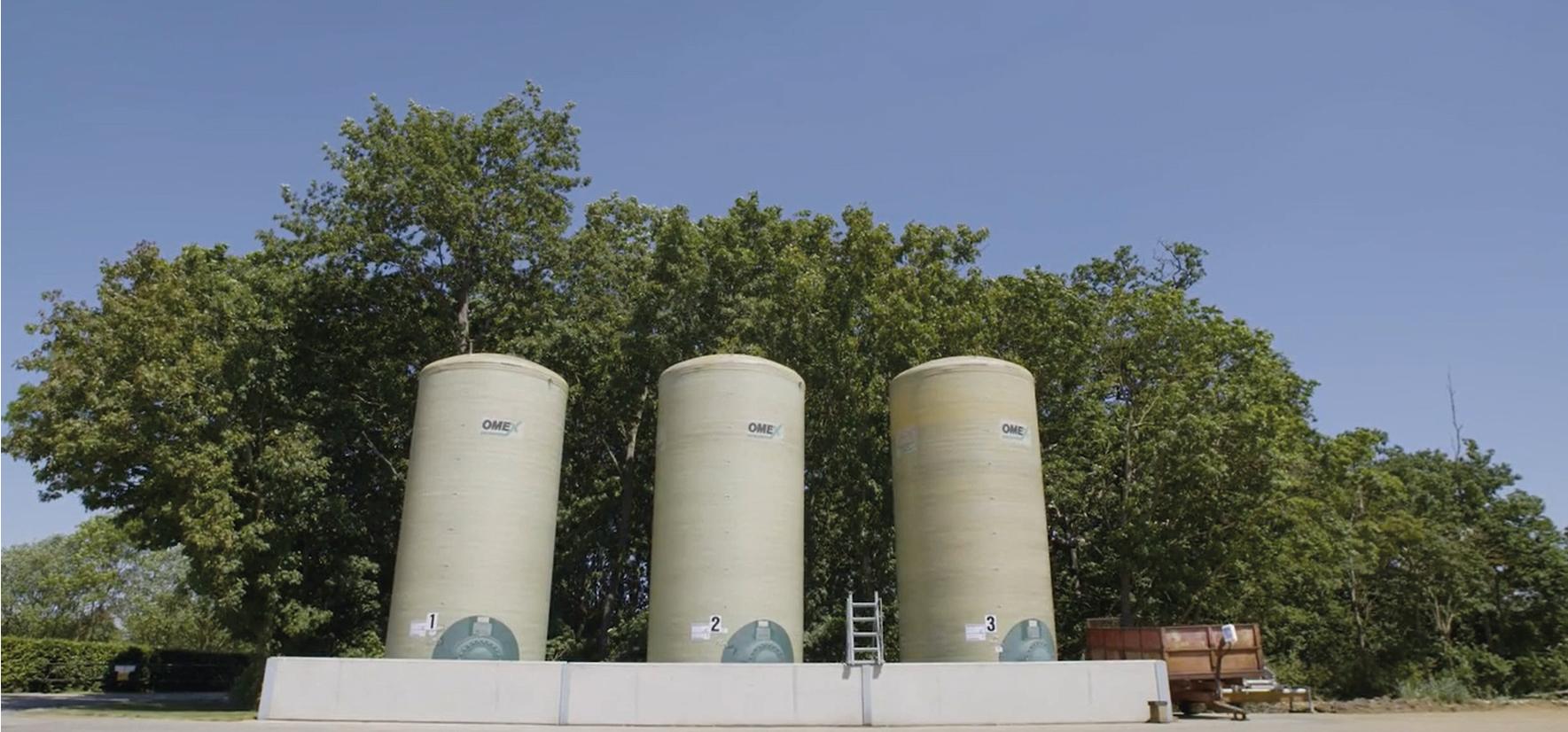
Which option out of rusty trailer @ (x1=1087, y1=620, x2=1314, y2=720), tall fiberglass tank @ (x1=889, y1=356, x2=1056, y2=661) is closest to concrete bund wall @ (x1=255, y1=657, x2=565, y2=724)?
tall fiberglass tank @ (x1=889, y1=356, x2=1056, y2=661)

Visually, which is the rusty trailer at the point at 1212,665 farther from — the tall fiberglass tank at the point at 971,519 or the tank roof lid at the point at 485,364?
the tank roof lid at the point at 485,364

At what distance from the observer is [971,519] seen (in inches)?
789

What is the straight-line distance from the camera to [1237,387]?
27.3 meters

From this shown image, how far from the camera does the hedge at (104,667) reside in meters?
36.8

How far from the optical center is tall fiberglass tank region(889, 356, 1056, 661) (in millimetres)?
19594

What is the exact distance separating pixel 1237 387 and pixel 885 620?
1274cm

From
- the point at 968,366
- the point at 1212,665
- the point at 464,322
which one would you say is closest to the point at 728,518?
the point at 968,366

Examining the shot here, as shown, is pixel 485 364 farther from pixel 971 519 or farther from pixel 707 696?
pixel 971 519

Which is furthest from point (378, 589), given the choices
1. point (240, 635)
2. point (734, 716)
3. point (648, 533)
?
point (734, 716)

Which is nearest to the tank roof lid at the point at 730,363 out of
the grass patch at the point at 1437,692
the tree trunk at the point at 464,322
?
the tree trunk at the point at 464,322

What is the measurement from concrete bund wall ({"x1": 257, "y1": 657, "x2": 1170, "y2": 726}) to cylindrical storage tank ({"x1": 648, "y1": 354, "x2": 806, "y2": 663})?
8.74 ft

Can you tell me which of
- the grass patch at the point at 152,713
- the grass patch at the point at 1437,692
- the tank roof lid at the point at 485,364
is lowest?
the grass patch at the point at 152,713

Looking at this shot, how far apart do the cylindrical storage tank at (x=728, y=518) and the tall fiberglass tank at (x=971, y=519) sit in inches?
97.2

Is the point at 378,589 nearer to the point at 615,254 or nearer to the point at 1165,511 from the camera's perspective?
the point at 615,254
